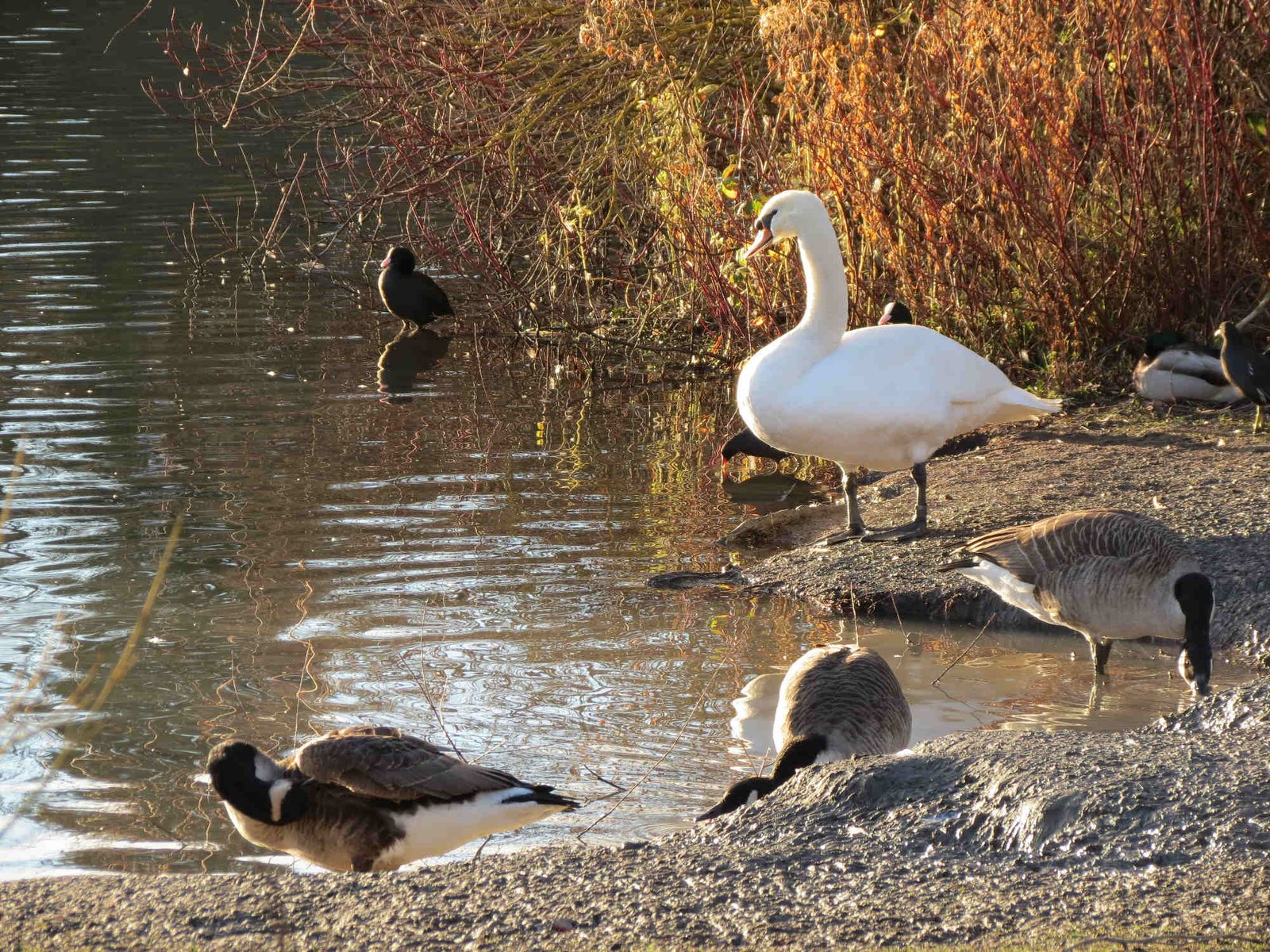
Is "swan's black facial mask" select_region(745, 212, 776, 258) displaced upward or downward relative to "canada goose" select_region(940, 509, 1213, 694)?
upward

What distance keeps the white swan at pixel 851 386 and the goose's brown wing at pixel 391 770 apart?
3777mm

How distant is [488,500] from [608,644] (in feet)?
10.6

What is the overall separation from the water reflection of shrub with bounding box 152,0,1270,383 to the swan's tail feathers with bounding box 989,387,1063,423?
2229mm

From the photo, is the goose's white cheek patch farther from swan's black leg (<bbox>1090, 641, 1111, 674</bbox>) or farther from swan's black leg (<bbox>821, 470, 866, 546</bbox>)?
swan's black leg (<bbox>821, 470, 866, 546</bbox>)

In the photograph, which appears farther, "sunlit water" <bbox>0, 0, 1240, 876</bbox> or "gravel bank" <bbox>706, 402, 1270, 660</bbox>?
"gravel bank" <bbox>706, 402, 1270, 660</bbox>

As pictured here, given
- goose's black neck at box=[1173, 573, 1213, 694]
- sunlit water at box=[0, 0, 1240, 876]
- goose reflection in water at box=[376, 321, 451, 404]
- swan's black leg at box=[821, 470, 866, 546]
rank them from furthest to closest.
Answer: goose reflection in water at box=[376, 321, 451, 404]
swan's black leg at box=[821, 470, 866, 546]
goose's black neck at box=[1173, 573, 1213, 694]
sunlit water at box=[0, 0, 1240, 876]

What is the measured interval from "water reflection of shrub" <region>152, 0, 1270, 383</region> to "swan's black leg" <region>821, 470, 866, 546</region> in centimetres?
289

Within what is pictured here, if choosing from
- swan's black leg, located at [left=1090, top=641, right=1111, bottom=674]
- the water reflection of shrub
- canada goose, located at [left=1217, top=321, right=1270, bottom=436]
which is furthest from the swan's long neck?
canada goose, located at [left=1217, top=321, right=1270, bottom=436]

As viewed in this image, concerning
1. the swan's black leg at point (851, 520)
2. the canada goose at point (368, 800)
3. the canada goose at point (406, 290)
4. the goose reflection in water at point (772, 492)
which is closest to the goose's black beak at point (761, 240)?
the swan's black leg at point (851, 520)

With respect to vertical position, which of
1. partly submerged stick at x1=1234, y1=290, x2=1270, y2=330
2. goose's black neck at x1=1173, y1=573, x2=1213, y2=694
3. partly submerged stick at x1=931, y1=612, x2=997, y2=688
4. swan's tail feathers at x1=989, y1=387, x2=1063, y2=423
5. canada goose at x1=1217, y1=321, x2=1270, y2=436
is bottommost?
Answer: partly submerged stick at x1=931, y1=612, x2=997, y2=688

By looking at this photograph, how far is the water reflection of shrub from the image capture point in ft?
35.3

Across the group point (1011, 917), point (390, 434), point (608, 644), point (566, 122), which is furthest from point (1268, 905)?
point (566, 122)

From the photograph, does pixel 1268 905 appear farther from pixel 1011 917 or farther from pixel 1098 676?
pixel 1098 676

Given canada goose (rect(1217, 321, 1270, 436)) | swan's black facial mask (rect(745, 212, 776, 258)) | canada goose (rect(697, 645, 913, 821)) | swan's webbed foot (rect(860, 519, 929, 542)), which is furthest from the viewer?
canada goose (rect(1217, 321, 1270, 436))
